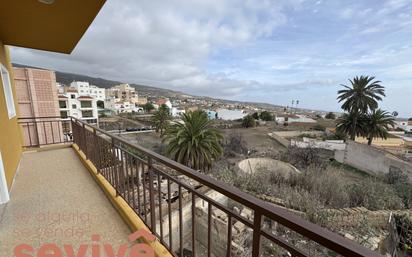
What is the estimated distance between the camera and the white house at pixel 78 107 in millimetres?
24859

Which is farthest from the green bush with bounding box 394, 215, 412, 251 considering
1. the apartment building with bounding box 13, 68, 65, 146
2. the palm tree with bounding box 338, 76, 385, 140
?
the palm tree with bounding box 338, 76, 385, 140

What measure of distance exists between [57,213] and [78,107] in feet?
96.0

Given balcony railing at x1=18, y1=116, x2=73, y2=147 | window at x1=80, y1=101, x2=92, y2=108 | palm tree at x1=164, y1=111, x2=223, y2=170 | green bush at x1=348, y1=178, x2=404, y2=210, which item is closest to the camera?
balcony railing at x1=18, y1=116, x2=73, y2=147

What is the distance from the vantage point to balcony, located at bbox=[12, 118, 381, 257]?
729mm

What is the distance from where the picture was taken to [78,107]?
26219 millimetres

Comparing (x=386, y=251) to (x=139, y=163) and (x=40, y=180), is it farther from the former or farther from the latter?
(x=40, y=180)

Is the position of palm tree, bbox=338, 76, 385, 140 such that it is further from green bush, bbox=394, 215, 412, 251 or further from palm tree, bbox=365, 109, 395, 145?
green bush, bbox=394, 215, 412, 251

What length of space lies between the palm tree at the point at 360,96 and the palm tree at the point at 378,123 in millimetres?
714

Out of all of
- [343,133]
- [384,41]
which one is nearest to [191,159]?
[384,41]

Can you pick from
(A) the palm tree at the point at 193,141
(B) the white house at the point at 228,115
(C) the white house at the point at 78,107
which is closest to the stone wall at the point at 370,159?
(A) the palm tree at the point at 193,141

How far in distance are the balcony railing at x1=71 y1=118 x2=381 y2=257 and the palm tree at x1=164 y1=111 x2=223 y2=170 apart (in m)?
3.64

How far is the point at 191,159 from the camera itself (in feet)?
28.7

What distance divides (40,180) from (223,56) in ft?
40.6

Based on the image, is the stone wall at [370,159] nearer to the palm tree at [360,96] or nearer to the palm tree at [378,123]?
the palm tree at [360,96]
